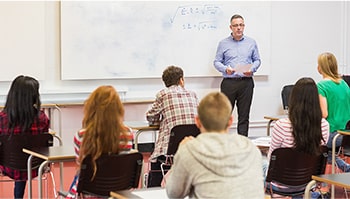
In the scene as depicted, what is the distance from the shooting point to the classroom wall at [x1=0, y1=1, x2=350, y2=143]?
771 cm

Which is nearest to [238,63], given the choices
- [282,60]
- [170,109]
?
[282,60]

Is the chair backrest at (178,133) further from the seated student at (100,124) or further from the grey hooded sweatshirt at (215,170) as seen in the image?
the grey hooded sweatshirt at (215,170)

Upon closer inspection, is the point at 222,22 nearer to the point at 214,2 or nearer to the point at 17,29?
the point at 214,2

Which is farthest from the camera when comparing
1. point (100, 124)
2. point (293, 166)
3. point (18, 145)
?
point (18, 145)

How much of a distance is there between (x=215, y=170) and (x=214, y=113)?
231 mm

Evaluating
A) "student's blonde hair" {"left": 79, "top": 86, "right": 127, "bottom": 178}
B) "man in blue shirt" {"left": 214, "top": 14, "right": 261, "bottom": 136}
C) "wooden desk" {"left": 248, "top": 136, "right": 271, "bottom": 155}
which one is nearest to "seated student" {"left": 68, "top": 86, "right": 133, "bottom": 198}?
"student's blonde hair" {"left": 79, "top": 86, "right": 127, "bottom": 178}

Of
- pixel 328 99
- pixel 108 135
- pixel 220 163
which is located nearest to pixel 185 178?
pixel 220 163

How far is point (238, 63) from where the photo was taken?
7680mm

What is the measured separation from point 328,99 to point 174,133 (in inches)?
58.6

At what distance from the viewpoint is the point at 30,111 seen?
4586mm

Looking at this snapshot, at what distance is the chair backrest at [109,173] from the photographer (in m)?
3.42

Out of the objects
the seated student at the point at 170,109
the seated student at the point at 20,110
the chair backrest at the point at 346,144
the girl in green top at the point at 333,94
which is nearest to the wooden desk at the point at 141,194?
the seated student at the point at 20,110

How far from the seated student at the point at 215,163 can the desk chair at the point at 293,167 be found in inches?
57.3

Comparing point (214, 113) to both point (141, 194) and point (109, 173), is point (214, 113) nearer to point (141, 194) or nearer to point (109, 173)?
point (141, 194)
